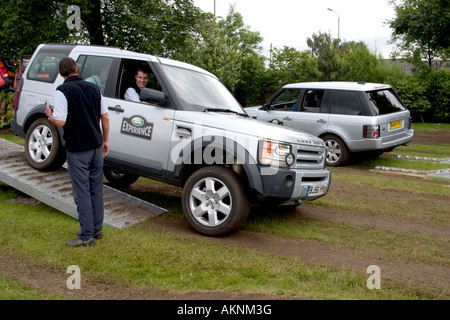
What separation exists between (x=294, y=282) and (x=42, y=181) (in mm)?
4093

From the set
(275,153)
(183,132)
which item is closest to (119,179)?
(183,132)

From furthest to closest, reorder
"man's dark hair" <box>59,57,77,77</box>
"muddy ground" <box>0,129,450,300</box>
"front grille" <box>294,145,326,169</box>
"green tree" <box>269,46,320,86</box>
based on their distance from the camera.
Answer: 1. "green tree" <box>269,46,320,86</box>
2. "front grille" <box>294,145,326,169</box>
3. "man's dark hair" <box>59,57,77,77</box>
4. "muddy ground" <box>0,129,450,300</box>

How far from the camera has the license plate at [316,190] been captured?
5.71 meters

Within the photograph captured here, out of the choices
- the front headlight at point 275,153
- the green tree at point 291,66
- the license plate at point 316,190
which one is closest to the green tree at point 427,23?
the green tree at point 291,66

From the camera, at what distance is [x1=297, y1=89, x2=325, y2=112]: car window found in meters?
12.0

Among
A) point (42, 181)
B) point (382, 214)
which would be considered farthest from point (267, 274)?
point (42, 181)

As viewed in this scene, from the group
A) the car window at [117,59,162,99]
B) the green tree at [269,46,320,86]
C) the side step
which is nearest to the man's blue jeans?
the side step

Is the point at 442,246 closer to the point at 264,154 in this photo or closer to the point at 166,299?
the point at 264,154

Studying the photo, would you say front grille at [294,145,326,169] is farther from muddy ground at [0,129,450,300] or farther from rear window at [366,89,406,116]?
rear window at [366,89,406,116]

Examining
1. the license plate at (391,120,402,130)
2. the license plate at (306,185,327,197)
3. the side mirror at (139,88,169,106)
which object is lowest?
the license plate at (306,185,327,197)

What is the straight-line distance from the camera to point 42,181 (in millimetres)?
6551

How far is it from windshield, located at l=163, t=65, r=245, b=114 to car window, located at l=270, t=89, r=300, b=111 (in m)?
5.76

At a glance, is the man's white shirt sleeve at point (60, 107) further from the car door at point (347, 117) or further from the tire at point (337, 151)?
the tire at point (337, 151)

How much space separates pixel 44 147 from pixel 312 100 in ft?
24.4
